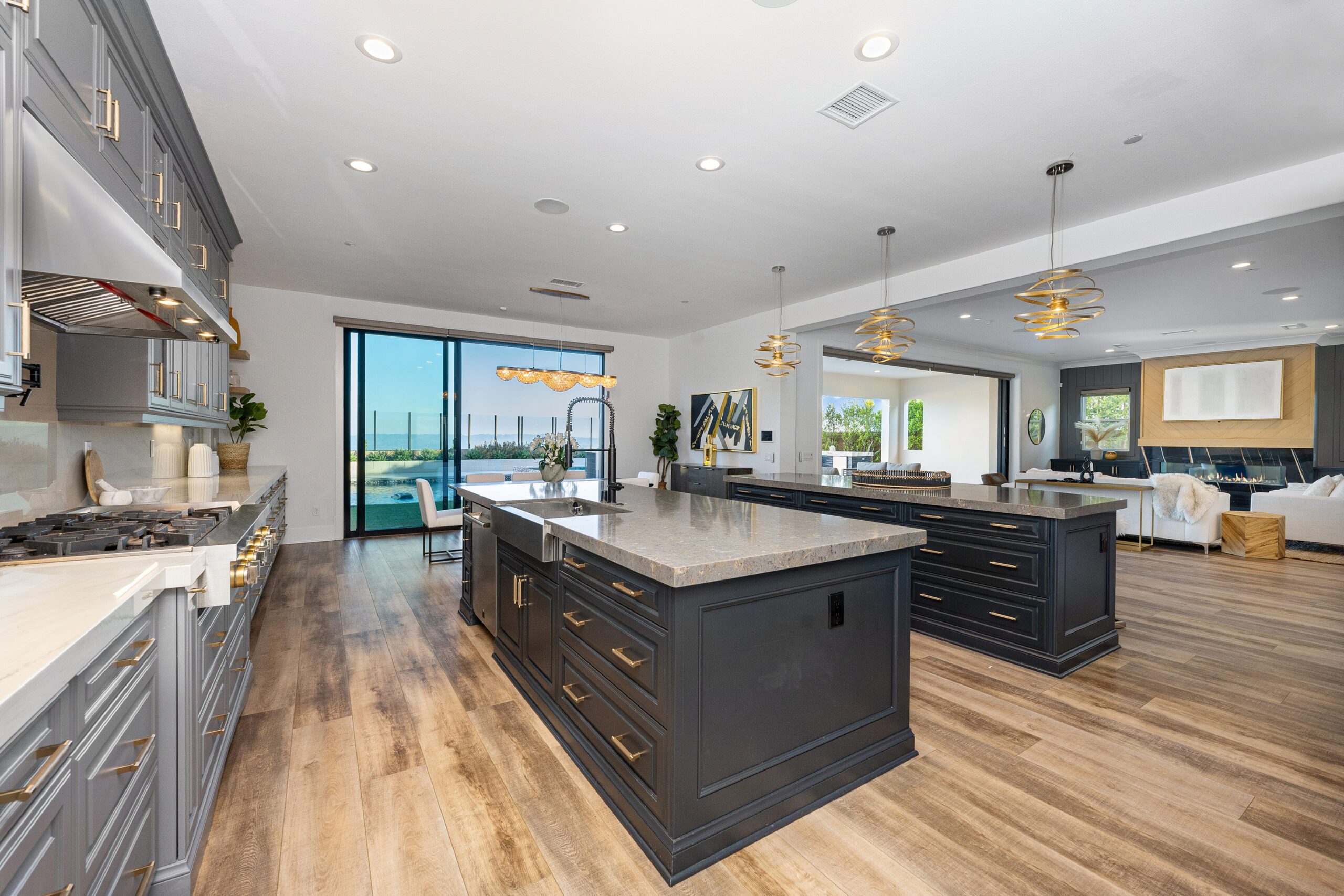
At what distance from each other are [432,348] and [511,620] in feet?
17.7

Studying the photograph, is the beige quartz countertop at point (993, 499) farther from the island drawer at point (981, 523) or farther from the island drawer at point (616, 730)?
the island drawer at point (616, 730)

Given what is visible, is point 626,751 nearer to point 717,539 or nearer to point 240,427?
point 717,539

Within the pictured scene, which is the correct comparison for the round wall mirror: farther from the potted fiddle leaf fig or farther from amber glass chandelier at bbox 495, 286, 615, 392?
the potted fiddle leaf fig

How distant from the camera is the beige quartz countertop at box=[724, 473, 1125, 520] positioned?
3.02 m

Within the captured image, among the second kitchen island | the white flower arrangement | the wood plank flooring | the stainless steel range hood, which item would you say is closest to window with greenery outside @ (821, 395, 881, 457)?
the wood plank flooring

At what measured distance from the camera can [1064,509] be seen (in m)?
2.92

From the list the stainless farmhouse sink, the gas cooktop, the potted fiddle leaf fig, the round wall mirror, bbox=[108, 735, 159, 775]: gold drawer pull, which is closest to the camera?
bbox=[108, 735, 159, 775]: gold drawer pull

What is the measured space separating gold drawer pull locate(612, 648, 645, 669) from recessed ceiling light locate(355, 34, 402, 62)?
2.54 metres

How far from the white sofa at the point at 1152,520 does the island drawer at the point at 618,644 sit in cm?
560

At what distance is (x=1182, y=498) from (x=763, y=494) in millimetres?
4943

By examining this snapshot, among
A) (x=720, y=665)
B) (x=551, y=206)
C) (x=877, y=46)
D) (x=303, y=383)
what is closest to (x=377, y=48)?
(x=551, y=206)

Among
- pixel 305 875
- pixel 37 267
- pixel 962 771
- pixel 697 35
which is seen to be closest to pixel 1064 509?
pixel 962 771

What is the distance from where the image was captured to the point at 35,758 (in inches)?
34.4

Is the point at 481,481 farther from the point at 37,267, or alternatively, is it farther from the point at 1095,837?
the point at 1095,837
